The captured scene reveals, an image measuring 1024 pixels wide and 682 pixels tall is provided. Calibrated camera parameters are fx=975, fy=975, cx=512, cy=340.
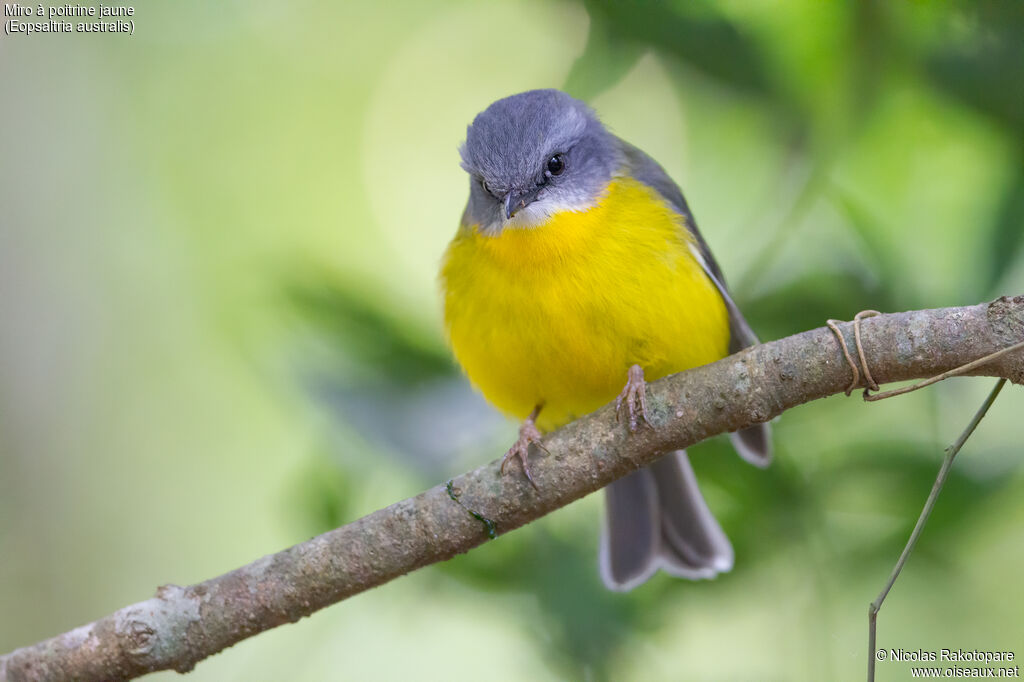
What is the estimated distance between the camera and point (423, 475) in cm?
399

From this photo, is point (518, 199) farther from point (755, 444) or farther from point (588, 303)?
point (755, 444)

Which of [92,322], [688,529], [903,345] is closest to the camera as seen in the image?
[903,345]

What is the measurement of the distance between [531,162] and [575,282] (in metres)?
0.52

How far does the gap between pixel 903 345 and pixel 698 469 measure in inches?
56.4

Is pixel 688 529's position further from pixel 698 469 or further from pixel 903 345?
pixel 903 345

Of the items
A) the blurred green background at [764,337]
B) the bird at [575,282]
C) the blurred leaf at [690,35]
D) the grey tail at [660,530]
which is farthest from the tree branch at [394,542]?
the blurred leaf at [690,35]

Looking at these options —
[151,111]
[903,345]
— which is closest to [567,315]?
[903,345]

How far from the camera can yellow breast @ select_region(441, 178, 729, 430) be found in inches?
140

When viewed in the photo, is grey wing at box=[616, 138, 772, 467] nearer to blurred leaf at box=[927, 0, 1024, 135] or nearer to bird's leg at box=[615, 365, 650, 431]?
bird's leg at box=[615, 365, 650, 431]

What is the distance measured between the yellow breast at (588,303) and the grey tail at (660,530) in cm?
75

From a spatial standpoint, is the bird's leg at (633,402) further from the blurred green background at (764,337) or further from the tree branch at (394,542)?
the blurred green background at (764,337)

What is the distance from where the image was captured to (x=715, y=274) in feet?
13.1

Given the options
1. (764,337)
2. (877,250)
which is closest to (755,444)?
(764,337)

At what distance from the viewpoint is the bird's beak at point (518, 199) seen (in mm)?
3598
